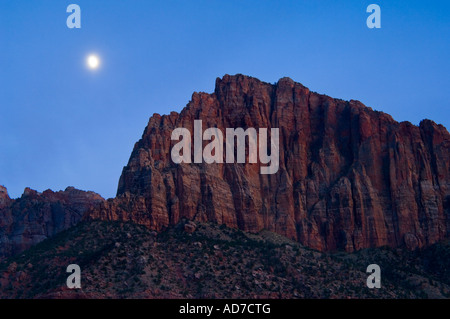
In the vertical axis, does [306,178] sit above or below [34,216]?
above

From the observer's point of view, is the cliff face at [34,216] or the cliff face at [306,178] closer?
the cliff face at [306,178]

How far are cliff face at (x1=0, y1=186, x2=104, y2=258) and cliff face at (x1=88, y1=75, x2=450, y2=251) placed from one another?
1968cm

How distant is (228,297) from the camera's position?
3959 inches

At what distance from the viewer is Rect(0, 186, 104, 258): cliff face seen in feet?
458

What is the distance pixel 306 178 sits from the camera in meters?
138

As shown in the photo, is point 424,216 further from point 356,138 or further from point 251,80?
point 251,80

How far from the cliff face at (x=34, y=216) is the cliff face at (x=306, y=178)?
19.7 m

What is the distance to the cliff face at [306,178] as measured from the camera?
12681cm

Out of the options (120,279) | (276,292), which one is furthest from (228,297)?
(120,279)

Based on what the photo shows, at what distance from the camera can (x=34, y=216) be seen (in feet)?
473

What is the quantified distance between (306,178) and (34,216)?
51907 millimetres

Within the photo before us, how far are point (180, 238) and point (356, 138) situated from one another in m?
41.9

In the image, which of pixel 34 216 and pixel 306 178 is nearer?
pixel 306 178

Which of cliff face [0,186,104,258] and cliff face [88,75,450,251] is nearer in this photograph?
cliff face [88,75,450,251]
